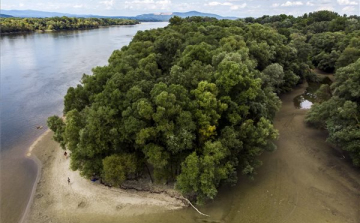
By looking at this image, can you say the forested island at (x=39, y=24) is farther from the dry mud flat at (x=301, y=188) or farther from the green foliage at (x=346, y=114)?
the green foliage at (x=346, y=114)

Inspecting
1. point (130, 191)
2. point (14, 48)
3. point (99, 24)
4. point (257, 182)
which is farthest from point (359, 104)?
point (99, 24)

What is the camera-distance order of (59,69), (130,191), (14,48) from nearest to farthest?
(130,191), (59,69), (14,48)

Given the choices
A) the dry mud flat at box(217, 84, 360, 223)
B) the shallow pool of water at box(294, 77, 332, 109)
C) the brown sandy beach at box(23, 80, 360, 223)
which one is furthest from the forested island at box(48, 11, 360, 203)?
the shallow pool of water at box(294, 77, 332, 109)

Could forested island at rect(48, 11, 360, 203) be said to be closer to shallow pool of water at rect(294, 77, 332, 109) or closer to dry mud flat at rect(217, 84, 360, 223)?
dry mud flat at rect(217, 84, 360, 223)

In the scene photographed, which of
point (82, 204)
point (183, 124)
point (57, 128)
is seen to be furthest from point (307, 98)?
point (57, 128)

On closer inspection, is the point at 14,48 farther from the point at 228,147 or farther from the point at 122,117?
Result: the point at 228,147

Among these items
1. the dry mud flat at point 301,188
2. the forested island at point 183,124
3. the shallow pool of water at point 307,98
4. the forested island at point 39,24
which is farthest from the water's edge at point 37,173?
the forested island at point 39,24
